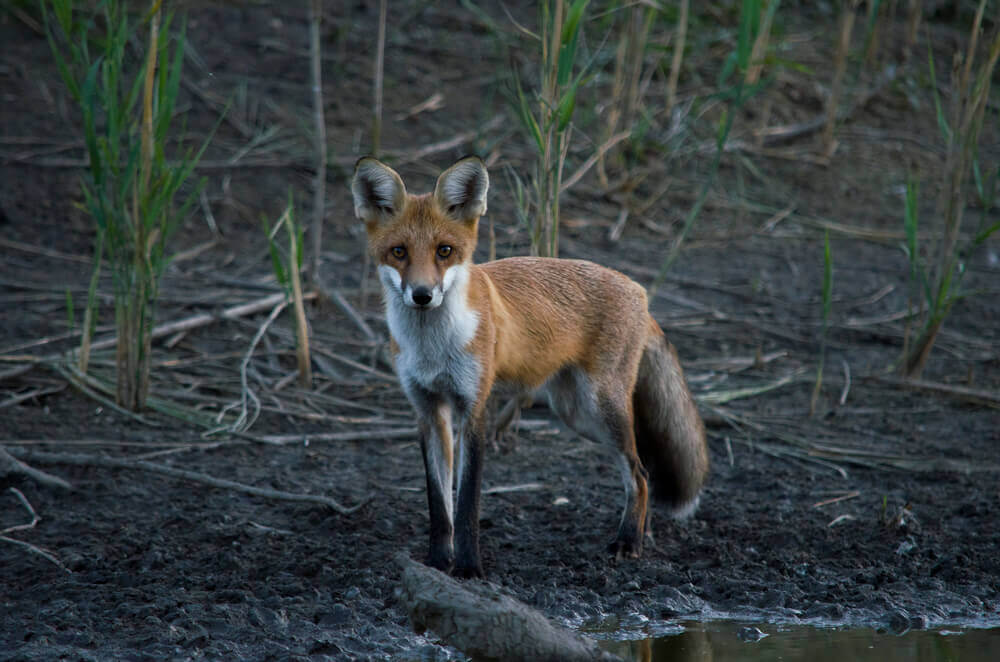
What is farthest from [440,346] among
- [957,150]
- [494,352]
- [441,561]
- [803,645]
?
[957,150]

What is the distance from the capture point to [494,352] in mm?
4012

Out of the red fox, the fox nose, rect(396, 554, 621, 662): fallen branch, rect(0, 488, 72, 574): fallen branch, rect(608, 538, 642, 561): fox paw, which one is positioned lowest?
rect(0, 488, 72, 574): fallen branch

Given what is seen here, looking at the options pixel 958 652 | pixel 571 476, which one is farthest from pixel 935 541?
pixel 571 476

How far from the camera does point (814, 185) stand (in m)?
9.59

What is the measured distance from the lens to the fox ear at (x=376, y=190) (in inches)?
149

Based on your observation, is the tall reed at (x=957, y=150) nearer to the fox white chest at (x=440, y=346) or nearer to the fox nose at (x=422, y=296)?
the fox white chest at (x=440, y=346)

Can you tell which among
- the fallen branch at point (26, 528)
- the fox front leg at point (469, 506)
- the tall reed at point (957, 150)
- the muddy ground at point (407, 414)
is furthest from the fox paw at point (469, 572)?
the tall reed at point (957, 150)

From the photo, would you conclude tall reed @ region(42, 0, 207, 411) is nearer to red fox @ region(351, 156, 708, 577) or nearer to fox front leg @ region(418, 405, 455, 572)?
red fox @ region(351, 156, 708, 577)

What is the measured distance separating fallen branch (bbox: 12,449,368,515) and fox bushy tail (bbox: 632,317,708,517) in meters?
1.28

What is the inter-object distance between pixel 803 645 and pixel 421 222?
200 cm

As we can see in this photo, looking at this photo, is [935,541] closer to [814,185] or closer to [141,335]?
[141,335]

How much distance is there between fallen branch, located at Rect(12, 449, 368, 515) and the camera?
4.40 m

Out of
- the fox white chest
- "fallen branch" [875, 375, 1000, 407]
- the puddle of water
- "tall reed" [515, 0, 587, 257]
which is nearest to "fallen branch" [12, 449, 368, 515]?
the fox white chest

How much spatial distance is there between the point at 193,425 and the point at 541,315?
221 cm
